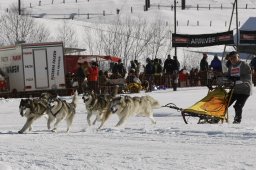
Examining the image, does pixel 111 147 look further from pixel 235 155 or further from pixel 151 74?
pixel 151 74

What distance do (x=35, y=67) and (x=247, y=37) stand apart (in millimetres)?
9941

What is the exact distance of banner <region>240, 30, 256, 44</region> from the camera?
26.9 meters

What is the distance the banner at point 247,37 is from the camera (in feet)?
88.3

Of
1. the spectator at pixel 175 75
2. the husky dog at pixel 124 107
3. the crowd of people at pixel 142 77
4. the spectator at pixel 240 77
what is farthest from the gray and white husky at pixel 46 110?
the spectator at pixel 175 75

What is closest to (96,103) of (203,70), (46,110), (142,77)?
(46,110)

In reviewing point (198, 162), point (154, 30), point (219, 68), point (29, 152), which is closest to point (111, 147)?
point (29, 152)

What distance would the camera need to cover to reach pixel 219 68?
22625 mm

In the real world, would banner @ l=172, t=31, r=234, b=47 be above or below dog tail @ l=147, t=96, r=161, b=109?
above

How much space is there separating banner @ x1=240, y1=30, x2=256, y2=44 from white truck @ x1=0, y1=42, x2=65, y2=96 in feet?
28.7

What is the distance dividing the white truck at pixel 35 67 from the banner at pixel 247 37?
8.75 m

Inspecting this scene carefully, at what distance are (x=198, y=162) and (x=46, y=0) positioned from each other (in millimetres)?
84110

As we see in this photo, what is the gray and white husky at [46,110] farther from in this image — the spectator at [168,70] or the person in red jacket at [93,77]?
the spectator at [168,70]

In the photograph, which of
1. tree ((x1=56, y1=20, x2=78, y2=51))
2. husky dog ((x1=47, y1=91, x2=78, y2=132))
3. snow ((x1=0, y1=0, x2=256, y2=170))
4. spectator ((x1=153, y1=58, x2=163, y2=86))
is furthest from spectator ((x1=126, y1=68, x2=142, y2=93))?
tree ((x1=56, y1=20, x2=78, y2=51))

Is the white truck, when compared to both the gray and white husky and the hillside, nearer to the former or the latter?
the gray and white husky
